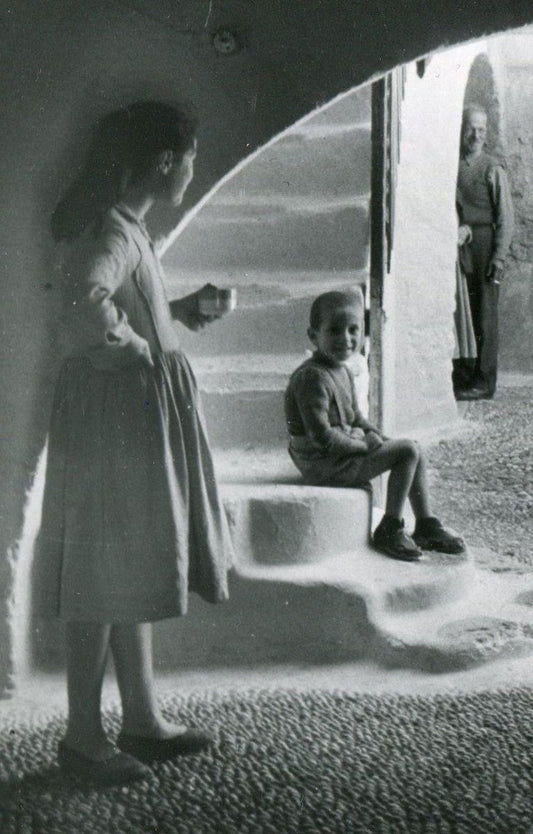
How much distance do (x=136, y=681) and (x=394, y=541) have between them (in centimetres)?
142

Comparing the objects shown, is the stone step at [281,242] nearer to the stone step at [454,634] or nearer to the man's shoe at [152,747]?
the stone step at [454,634]

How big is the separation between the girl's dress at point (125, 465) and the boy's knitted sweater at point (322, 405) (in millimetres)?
1191

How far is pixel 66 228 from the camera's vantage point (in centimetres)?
270

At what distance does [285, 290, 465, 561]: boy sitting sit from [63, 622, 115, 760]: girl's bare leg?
4.45 ft

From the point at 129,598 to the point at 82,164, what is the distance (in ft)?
3.18

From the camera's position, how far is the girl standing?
2639mm

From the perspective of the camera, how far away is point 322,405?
12.9 feet

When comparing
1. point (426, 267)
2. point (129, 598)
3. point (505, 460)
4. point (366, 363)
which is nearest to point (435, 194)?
point (426, 267)

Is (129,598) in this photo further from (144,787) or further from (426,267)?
(426,267)

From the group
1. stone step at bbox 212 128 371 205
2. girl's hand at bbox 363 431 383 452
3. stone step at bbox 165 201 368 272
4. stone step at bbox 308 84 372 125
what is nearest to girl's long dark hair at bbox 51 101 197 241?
girl's hand at bbox 363 431 383 452

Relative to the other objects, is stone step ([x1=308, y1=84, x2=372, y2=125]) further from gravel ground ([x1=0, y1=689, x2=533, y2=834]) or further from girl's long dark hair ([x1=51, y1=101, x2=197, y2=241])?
gravel ground ([x1=0, y1=689, x2=533, y2=834])

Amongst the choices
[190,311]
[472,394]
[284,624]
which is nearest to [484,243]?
[472,394]

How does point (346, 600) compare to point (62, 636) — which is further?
point (346, 600)

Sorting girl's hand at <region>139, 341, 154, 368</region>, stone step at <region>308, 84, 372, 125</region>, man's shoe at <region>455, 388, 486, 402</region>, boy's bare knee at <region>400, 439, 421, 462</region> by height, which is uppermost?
stone step at <region>308, 84, 372, 125</region>
